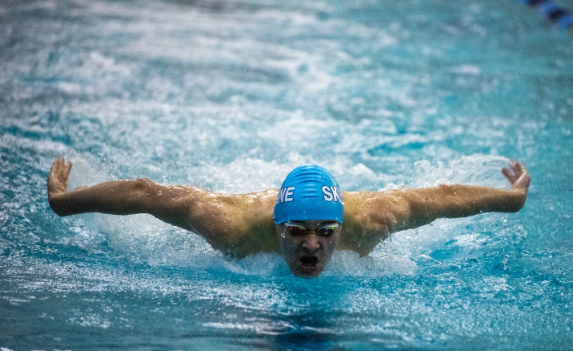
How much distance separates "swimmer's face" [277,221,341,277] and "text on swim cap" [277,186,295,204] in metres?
0.13

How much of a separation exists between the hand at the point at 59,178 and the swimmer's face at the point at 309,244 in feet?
4.55

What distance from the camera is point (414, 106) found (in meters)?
6.83

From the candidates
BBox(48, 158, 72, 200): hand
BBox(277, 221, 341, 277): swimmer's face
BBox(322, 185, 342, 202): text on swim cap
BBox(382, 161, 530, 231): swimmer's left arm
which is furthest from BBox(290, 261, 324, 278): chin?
BBox(48, 158, 72, 200): hand

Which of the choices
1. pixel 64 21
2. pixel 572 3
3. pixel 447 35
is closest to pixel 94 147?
pixel 64 21

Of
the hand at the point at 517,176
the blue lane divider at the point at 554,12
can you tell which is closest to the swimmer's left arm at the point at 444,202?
the hand at the point at 517,176

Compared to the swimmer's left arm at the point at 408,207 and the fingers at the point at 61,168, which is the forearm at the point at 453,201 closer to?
the swimmer's left arm at the point at 408,207

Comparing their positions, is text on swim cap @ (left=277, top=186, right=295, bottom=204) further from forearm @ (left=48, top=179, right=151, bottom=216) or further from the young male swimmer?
forearm @ (left=48, top=179, right=151, bottom=216)

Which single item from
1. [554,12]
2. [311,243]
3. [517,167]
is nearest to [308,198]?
[311,243]

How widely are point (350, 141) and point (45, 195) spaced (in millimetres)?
2728

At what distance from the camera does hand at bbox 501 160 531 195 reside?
4036 millimetres

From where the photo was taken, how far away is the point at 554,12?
1105cm

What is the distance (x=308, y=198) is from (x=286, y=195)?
14cm

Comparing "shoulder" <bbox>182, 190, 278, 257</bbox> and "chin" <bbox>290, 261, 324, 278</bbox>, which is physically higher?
"shoulder" <bbox>182, 190, 278, 257</bbox>

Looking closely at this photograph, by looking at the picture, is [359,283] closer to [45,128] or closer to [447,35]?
[45,128]
